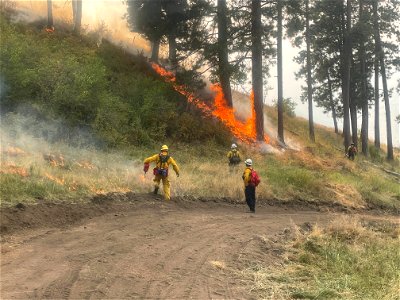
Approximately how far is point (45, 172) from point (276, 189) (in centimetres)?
961

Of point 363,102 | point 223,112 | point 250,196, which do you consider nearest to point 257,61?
point 223,112

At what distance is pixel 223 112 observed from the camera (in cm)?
2612

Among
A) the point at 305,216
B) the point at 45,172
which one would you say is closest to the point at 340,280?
the point at 305,216

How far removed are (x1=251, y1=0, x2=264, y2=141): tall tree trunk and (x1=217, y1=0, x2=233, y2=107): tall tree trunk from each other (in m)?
1.51

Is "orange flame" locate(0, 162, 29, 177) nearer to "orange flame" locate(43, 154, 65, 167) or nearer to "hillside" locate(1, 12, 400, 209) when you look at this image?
"hillside" locate(1, 12, 400, 209)

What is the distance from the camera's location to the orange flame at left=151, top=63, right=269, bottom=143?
24938 millimetres

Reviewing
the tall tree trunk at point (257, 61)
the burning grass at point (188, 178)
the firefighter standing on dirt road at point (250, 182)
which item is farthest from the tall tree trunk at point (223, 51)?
the firefighter standing on dirt road at point (250, 182)

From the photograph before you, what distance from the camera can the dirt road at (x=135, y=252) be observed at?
6512 millimetres

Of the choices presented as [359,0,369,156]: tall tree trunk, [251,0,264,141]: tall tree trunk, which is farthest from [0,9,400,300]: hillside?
[359,0,369,156]: tall tree trunk

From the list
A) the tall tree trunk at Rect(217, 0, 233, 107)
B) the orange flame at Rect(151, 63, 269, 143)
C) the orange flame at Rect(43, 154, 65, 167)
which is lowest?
the orange flame at Rect(43, 154, 65, 167)

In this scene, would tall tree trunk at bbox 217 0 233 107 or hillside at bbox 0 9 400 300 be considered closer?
hillside at bbox 0 9 400 300

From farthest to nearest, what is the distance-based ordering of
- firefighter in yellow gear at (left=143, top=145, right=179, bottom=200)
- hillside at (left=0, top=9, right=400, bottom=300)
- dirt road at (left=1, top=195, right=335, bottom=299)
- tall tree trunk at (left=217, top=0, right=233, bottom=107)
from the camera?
tall tree trunk at (left=217, top=0, right=233, bottom=107) → firefighter in yellow gear at (left=143, top=145, right=179, bottom=200) → hillside at (left=0, top=9, right=400, bottom=300) → dirt road at (left=1, top=195, right=335, bottom=299)

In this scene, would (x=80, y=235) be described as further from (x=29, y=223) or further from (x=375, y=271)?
(x=375, y=271)

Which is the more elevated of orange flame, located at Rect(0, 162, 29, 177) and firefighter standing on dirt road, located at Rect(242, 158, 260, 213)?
orange flame, located at Rect(0, 162, 29, 177)
